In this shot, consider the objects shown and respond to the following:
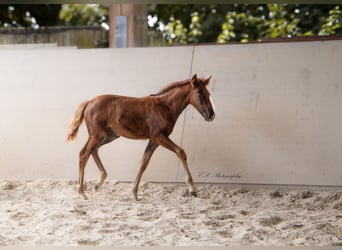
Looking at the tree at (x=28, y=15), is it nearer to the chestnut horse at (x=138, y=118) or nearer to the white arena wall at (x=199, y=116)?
the white arena wall at (x=199, y=116)

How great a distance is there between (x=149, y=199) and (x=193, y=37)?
788 cm

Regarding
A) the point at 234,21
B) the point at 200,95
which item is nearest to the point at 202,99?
the point at 200,95

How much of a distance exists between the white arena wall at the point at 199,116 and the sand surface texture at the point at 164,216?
24cm

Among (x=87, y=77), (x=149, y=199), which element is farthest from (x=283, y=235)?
(x=87, y=77)

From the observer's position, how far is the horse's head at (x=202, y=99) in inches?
250

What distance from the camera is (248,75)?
7.39m

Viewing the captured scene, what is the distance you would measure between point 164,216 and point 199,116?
1795mm

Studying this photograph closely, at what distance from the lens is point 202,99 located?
21.0 feet

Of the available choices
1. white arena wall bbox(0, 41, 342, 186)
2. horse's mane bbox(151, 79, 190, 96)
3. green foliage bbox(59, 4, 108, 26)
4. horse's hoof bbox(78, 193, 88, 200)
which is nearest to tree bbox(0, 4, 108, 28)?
green foliage bbox(59, 4, 108, 26)

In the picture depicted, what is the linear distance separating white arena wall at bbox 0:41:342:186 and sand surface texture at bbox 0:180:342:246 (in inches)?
9.4

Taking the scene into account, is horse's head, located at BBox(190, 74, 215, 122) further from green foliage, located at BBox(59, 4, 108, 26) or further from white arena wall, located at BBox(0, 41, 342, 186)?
green foliage, located at BBox(59, 4, 108, 26)

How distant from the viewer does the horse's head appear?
20.9 feet

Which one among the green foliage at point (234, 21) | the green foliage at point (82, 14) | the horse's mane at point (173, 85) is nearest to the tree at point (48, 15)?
the green foliage at point (82, 14)

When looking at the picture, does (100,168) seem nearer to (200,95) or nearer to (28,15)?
(200,95)
